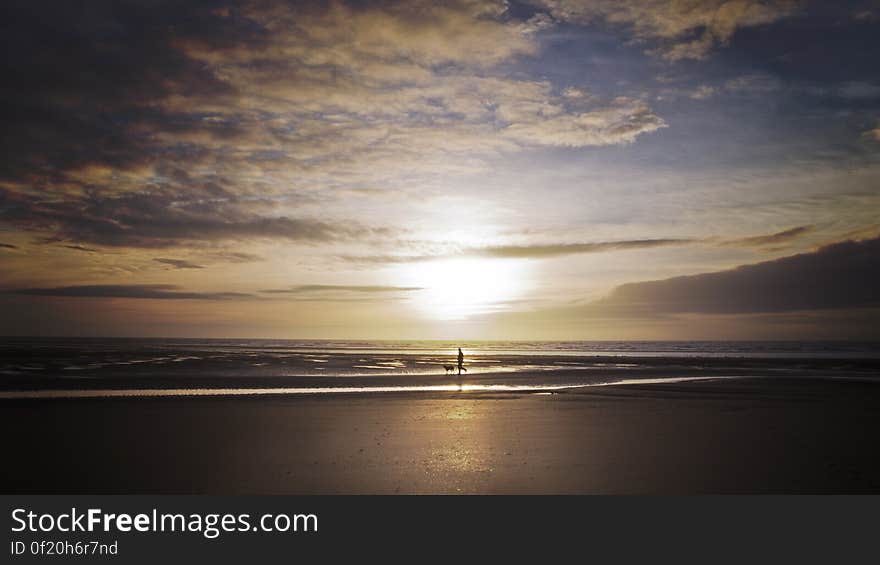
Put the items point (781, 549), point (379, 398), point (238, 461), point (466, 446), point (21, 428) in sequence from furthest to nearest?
point (379, 398)
point (21, 428)
point (466, 446)
point (238, 461)
point (781, 549)

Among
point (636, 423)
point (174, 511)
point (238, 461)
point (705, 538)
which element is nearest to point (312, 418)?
point (238, 461)

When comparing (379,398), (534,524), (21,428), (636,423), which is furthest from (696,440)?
(21,428)

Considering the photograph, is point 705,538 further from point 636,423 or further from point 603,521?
point 636,423

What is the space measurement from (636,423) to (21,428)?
1827 cm

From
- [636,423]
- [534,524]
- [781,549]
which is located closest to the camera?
[781,549]

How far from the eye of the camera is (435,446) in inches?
561

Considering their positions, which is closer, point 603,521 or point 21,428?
point 603,521

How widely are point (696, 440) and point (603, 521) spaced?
7.18m

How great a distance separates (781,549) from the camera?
860 cm

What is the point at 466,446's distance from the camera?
14.2 meters

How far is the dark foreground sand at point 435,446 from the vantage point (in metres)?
10.9

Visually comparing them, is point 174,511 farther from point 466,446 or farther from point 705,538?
point 705,538

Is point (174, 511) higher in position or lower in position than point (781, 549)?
higher

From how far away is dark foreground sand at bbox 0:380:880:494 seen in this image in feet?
35.7
